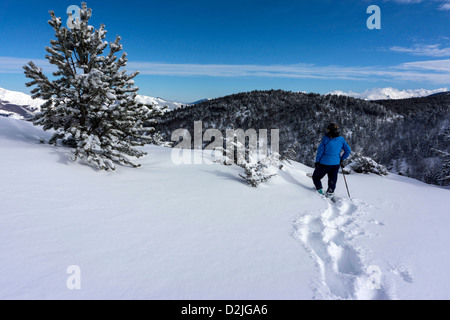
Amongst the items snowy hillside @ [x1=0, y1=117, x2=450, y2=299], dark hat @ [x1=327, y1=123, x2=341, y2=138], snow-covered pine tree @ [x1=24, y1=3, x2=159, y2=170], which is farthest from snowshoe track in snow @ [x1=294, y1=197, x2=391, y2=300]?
snow-covered pine tree @ [x1=24, y1=3, x2=159, y2=170]

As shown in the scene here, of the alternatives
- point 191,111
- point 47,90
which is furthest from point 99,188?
point 191,111

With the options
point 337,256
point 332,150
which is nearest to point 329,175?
point 332,150

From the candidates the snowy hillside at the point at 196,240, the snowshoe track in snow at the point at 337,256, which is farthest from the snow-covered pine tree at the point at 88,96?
the snowshoe track in snow at the point at 337,256

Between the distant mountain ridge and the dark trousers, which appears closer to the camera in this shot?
the dark trousers

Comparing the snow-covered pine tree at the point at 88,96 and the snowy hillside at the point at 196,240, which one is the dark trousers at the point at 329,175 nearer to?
the snowy hillside at the point at 196,240

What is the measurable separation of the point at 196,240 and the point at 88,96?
4.87 m

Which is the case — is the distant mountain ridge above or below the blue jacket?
above

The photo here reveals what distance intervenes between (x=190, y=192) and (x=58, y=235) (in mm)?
2495

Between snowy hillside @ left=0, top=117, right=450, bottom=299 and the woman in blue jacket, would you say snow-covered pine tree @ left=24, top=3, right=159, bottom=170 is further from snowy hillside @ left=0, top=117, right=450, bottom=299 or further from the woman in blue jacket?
the woman in blue jacket

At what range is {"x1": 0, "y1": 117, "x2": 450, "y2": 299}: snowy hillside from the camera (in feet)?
7.20

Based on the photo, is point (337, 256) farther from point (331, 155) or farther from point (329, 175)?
point (331, 155)

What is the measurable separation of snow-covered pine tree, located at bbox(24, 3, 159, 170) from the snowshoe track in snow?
4643 millimetres

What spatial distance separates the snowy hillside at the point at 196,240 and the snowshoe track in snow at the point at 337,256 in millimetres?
17
